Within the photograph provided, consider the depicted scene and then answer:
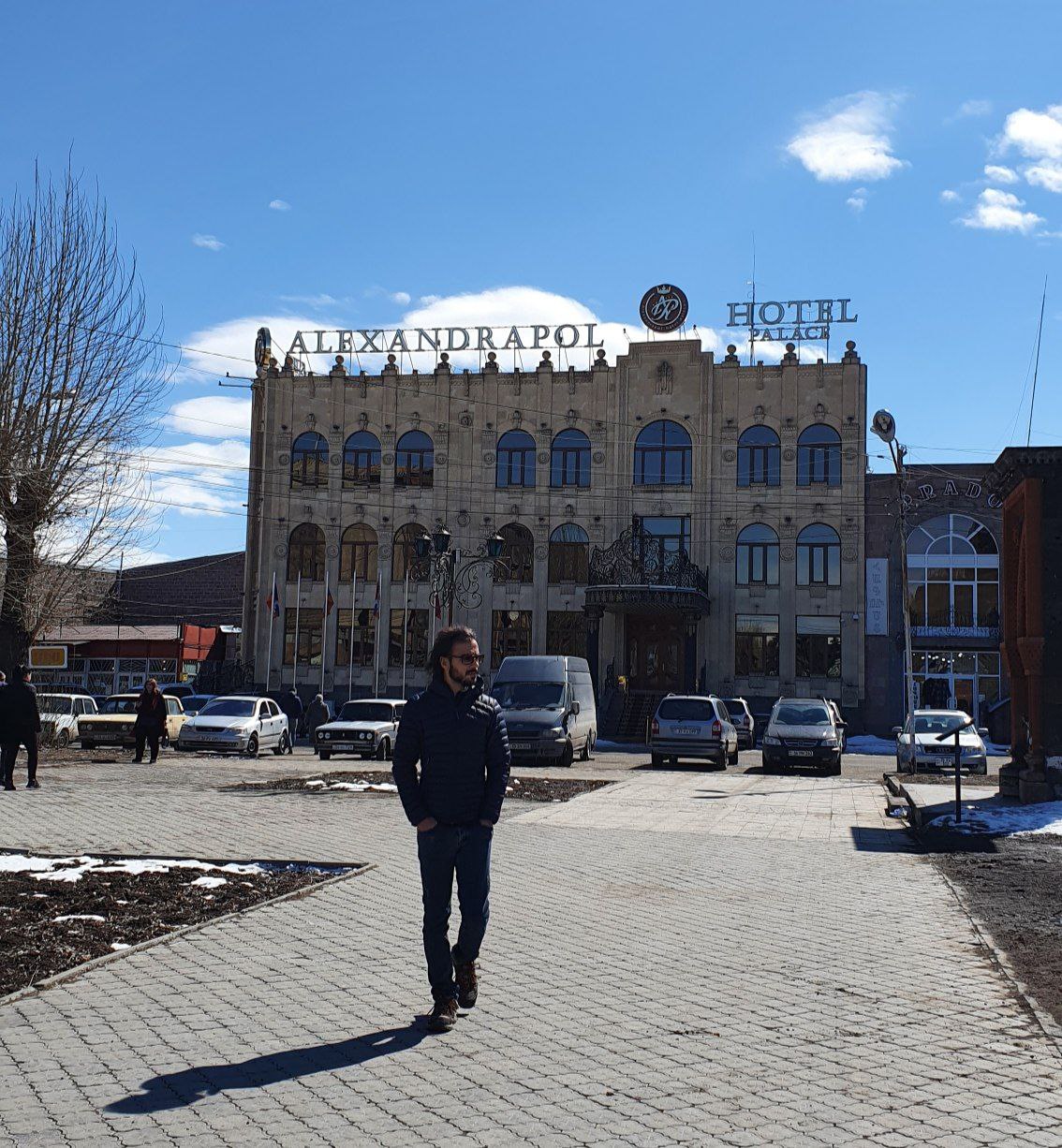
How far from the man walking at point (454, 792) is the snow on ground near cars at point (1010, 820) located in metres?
10.5

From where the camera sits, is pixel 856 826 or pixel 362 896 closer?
pixel 362 896

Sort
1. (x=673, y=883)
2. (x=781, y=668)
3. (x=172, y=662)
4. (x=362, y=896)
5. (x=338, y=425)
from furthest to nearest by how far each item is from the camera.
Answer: (x=172, y=662) → (x=338, y=425) → (x=781, y=668) → (x=673, y=883) → (x=362, y=896)

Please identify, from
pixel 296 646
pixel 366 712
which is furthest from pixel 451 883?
pixel 296 646

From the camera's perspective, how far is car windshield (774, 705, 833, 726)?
29.1m

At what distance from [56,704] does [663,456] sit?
84.7ft

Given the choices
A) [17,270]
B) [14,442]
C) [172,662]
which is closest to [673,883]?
[14,442]

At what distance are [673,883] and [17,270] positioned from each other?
21820mm

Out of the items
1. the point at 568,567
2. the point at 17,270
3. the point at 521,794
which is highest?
the point at 17,270

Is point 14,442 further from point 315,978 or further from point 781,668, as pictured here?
point 781,668

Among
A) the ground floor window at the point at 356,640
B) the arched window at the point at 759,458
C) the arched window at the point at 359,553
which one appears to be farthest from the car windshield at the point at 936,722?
the arched window at the point at 359,553

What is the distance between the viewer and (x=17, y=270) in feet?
86.8

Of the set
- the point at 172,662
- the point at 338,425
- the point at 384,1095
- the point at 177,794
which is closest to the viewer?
the point at 384,1095

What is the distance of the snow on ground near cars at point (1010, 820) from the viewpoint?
49.9 feet

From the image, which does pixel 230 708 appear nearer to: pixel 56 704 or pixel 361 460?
pixel 56 704
